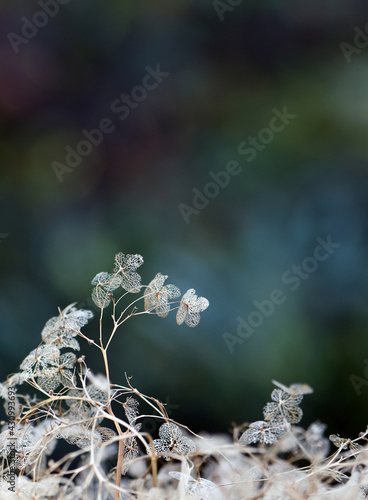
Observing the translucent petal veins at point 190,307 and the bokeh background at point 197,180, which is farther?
the bokeh background at point 197,180

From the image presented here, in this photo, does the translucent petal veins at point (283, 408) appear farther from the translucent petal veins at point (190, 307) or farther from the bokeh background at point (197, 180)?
the bokeh background at point (197, 180)

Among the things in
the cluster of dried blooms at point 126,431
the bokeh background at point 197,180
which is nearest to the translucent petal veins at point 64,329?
the cluster of dried blooms at point 126,431

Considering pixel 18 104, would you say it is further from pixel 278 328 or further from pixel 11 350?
pixel 278 328

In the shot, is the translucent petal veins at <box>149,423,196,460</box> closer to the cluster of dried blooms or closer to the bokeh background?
the cluster of dried blooms

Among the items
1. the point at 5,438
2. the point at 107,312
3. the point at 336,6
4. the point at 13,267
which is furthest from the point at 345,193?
the point at 5,438

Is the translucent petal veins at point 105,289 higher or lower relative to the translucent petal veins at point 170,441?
higher

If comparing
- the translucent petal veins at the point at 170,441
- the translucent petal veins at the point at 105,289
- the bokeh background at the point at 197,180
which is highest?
the bokeh background at the point at 197,180

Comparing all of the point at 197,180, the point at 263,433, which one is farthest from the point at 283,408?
the point at 197,180

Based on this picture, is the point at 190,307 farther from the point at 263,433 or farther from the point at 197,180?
the point at 197,180
